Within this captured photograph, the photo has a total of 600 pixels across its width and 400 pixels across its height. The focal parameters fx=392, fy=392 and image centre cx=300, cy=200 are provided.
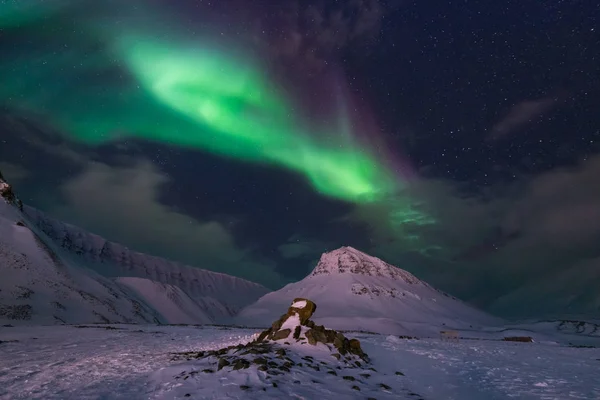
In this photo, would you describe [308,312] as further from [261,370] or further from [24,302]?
[24,302]

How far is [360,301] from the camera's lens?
575ft

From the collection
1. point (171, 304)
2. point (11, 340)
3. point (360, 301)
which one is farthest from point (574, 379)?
point (360, 301)

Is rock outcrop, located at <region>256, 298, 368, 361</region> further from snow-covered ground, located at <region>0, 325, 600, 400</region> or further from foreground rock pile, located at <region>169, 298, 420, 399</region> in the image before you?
snow-covered ground, located at <region>0, 325, 600, 400</region>

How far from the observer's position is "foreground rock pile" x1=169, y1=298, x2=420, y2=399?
12.5 meters

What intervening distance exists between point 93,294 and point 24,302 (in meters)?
23.5

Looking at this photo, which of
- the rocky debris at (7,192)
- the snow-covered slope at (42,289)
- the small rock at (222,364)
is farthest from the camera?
the rocky debris at (7,192)

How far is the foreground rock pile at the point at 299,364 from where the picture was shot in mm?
12539

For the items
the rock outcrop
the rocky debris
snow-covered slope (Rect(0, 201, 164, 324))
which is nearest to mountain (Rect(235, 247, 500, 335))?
snow-covered slope (Rect(0, 201, 164, 324))

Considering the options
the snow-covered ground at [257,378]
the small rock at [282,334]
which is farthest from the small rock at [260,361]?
the small rock at [282,334]

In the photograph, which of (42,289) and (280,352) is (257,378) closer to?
(280,352)

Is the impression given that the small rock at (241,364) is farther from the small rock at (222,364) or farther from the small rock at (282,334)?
the small rock at (282,334)

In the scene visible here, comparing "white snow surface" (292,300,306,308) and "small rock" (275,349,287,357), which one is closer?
"small rock" (275,349,287,357)

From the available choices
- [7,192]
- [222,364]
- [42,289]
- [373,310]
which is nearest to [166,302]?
[7,192]

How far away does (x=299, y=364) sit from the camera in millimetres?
14664
